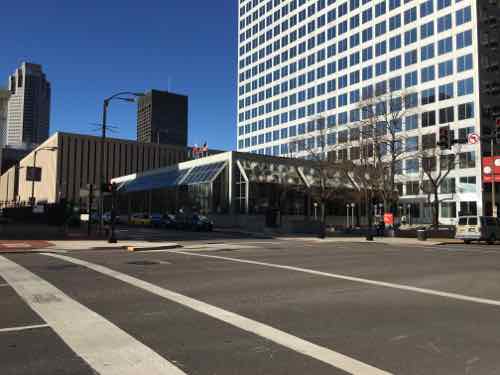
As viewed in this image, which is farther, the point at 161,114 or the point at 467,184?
the point at 161,114

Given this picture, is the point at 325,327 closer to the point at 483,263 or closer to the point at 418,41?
the point at 483,263

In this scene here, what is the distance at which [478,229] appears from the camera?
31.3m

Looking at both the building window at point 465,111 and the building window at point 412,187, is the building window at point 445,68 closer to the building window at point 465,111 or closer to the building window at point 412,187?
the building window at point 465,111

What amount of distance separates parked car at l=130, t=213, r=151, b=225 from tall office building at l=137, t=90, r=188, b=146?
40.9 m

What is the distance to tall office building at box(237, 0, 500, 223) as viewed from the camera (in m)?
64.2

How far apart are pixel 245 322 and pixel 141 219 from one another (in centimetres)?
5018

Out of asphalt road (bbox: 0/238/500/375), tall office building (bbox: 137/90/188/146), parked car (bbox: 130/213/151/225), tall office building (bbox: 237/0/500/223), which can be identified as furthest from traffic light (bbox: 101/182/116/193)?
tall office building (bbox: 137/90/188/146)

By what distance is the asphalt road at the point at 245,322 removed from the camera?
17.5ft

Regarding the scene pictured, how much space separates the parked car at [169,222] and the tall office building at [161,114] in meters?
49.0

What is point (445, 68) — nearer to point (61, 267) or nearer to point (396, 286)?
point (396, 286)

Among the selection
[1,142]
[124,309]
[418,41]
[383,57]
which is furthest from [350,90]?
[124,309]

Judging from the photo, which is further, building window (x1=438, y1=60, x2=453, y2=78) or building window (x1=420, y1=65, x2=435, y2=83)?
building window (x1=420, y1=65, x2=435, y2=83)

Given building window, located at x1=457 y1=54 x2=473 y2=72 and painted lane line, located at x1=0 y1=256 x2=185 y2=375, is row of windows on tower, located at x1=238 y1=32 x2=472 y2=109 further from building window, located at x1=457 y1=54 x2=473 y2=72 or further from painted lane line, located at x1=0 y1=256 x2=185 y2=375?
painted lane line, located at x1=0 y1=256 x2=185 y2=375

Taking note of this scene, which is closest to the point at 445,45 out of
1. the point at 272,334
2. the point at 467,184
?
the point at 467,184
